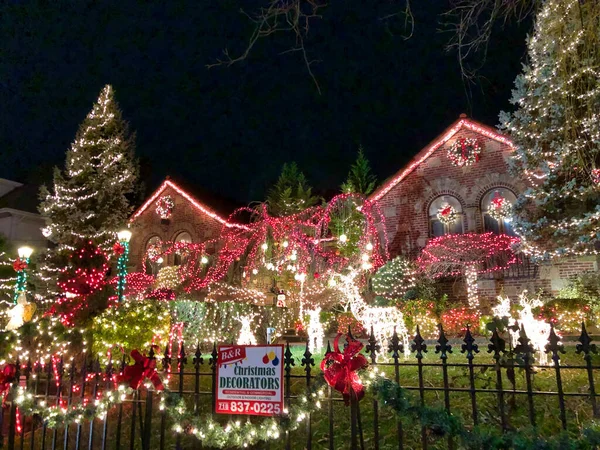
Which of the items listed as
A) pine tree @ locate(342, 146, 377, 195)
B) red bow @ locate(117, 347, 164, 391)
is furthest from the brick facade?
red bow @ locate(117, 347, 164, 391)

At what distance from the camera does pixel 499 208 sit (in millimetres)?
16344

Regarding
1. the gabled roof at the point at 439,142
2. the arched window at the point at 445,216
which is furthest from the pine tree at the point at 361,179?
the arched window at the point at 445,216

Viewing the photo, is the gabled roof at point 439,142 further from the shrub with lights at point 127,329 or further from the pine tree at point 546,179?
the shrub with lights at point 127,329

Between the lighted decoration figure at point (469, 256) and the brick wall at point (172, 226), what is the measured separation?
10722 mm

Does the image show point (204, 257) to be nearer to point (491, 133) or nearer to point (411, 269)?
point (411, 269)

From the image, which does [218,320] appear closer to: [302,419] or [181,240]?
[302,419]

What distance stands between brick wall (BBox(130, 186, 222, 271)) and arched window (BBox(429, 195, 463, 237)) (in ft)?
33.4

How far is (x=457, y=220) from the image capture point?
56.9 ft

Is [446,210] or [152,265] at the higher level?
[446,210]

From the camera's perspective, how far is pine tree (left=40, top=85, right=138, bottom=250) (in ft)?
75.9

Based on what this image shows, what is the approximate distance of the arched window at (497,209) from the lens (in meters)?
16.2

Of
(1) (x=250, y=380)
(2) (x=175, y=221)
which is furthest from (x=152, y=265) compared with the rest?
(1) (x=250, y=380)

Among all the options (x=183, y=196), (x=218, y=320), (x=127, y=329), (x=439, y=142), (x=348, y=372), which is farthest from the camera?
(x=183, y=196)

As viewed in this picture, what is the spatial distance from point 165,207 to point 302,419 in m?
21.3
